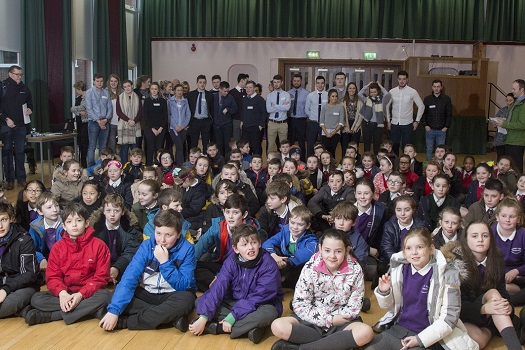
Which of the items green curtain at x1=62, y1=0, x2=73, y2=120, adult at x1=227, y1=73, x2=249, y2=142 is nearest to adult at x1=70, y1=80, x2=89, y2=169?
green curtain at x1=62, y1=0, x2=73, y2=120

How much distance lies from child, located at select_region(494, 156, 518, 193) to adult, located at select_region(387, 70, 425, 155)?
7.70 ft

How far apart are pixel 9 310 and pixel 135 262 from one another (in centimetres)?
83

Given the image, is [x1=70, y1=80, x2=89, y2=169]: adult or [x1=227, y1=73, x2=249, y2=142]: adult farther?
[x1=227, y1=73, x2=249, y2=142]: adult

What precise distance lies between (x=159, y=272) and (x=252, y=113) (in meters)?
5.32

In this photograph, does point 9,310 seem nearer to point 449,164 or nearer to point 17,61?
point 449,164

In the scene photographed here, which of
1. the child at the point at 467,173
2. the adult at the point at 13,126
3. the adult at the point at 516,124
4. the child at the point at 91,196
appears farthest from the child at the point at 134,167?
the adult at the point at 516,124

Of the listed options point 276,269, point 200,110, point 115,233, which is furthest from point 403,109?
point 276,269

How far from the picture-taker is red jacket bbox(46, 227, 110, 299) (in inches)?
149

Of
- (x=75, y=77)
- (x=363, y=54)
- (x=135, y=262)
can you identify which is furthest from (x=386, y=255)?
(x=363, y=54)

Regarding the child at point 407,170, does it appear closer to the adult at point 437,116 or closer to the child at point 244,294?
the adult at point 437,116

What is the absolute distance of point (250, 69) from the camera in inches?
594

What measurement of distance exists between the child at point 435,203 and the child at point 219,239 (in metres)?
1.75

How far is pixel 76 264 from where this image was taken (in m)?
3.78

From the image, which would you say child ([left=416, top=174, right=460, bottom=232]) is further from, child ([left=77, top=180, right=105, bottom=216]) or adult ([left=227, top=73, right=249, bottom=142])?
adult ([left=227, top=73, right=249, bottom=142])
